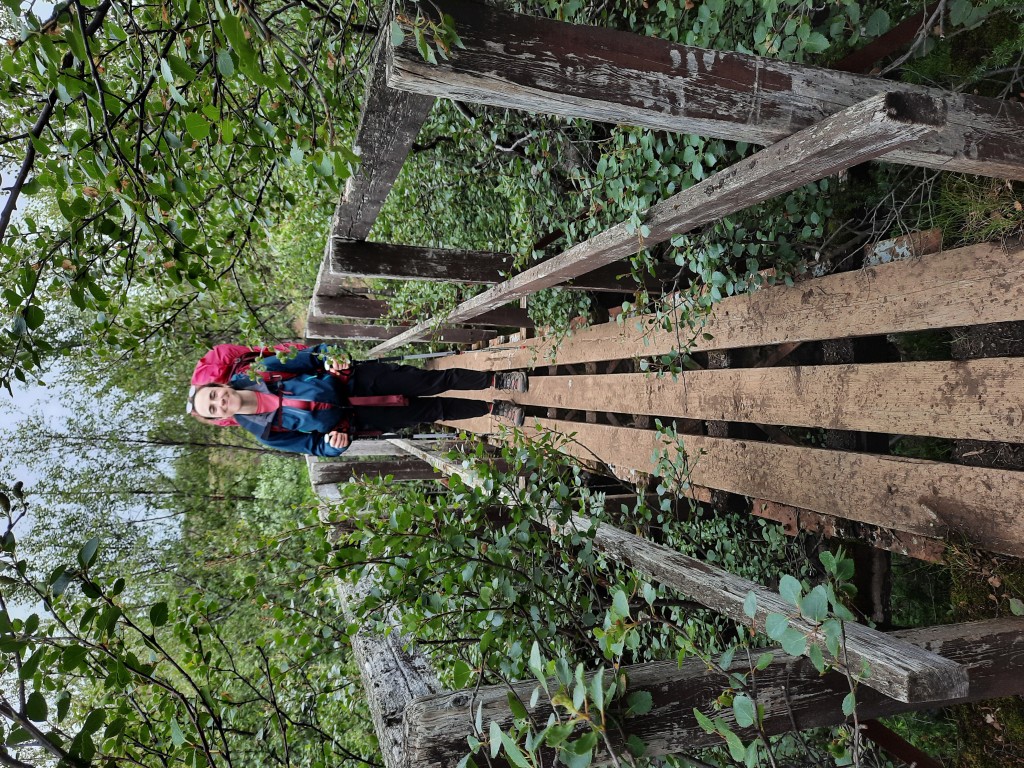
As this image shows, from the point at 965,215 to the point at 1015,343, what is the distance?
0.48m

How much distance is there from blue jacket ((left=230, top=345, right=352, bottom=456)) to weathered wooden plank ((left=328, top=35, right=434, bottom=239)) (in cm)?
202

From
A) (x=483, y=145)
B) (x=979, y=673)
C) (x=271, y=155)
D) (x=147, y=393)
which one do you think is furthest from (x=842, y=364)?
(x=147, y=393)

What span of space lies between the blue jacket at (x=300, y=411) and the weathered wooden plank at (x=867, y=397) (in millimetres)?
2375

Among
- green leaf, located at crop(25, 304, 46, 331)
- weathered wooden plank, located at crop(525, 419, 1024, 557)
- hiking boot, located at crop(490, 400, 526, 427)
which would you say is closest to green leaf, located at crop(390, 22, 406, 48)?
green leaf, located at crop(25, 304, 46, 331)

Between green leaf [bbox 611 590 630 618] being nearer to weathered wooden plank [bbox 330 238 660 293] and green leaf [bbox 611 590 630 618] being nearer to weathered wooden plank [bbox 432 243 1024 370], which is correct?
weathered wooden plank [bbox 432 243 1024 370]

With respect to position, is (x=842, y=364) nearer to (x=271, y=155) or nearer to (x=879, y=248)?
(x=879, y=248)

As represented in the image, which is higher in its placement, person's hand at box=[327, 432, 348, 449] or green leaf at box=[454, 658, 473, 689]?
person's hand at box=[327, 432, 348, 449]

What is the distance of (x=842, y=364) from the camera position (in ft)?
8.71

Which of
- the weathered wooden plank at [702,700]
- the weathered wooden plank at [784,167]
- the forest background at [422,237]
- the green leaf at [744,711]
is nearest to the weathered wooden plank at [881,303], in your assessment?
the forest background at [422,237]

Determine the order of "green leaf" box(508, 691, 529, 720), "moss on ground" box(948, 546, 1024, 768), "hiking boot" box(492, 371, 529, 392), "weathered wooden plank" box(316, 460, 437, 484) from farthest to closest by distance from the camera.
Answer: "weathered wooden plank" box(316, 460, 437, 484), "hiking boot" box(492, 371, 529, 392), "moss on ground" box(948, 546, 1024, 768), "green leaf" box(508, 691, 529, 720)

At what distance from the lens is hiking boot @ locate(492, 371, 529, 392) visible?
5.83 m

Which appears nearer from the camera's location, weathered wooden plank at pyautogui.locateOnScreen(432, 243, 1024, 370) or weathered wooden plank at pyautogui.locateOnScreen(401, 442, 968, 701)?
weathered wooden plank at pyautogui.locateOnScreen(401, 442, 968, 701)

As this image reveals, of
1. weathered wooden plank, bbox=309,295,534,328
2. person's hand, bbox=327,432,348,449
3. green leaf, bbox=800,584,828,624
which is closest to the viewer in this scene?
green leaf, bbox=800,584,828,624

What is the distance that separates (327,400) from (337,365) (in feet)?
1.03
